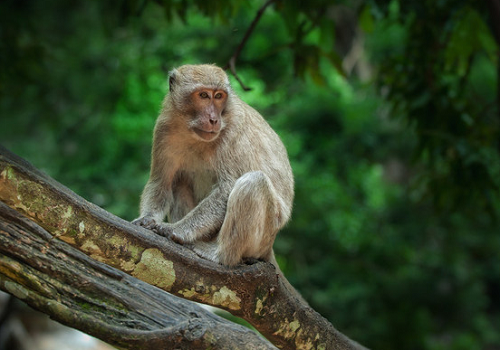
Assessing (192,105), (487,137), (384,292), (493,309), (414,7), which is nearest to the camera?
(192,105)

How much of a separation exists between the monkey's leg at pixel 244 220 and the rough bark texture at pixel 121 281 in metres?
0.31

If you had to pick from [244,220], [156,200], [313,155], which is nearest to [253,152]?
[244,220]

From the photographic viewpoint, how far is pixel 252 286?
14.7 feet

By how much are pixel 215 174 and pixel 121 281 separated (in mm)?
1352

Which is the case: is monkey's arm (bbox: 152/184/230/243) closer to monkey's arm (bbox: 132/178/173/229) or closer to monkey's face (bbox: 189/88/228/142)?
monkey's arm (bbox: 132/178/173/229)

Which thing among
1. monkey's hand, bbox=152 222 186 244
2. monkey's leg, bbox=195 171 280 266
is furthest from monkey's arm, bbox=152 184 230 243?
monkey's leg, bbox=195 171 280 266

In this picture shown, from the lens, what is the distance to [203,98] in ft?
17.3

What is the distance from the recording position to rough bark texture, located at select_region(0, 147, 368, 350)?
3.71 meters

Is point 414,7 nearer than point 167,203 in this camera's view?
No

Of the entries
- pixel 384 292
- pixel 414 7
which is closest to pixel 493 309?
pixel 384 292

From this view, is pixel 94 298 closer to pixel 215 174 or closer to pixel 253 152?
pixel 215 174

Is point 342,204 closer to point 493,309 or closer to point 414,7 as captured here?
point 414,7

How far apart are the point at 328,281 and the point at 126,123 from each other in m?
5.63

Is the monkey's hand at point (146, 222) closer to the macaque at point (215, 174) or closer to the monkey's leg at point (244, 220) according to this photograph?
the macaque at point (215, 174)
